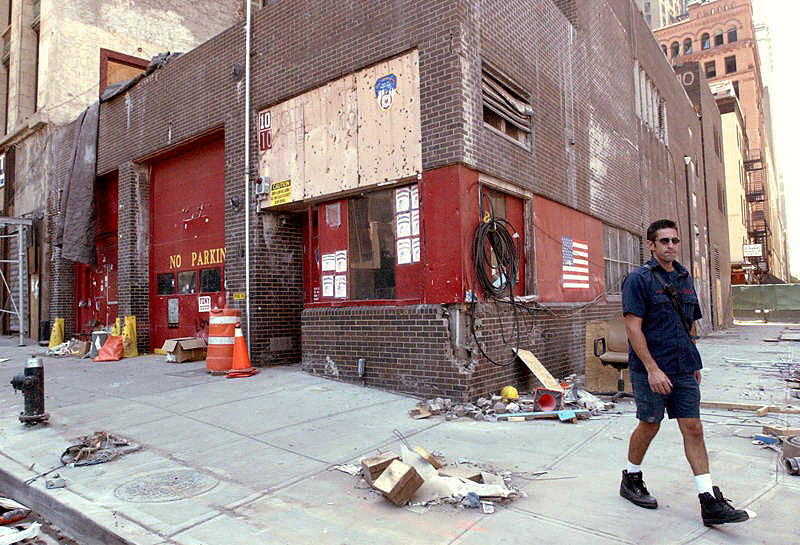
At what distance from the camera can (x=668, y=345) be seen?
3.68 meters

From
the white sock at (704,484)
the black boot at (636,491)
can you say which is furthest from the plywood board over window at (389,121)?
the white sock at (704,484)

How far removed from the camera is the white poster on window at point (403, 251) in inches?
303

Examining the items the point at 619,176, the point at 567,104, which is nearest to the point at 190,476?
the point at 567,104

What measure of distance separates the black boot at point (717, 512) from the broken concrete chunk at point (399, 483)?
173cm

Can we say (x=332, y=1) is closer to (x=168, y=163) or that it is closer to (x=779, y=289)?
(x=168, y=163)

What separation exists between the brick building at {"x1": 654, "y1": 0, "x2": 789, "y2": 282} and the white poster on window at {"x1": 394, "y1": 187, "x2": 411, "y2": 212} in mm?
52877

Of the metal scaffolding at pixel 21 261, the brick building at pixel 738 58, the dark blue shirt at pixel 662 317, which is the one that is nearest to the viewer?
the dark blue shirt at pixel 662 317

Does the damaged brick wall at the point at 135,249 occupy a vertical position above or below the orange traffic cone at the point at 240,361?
above

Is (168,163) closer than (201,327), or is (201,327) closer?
(201,327)

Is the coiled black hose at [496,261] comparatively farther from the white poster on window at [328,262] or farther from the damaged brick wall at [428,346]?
the white poster on window at [328,262]

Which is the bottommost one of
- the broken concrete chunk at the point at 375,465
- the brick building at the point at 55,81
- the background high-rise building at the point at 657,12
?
the broken concrete chunk at the point at 375,465

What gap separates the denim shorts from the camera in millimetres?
3592

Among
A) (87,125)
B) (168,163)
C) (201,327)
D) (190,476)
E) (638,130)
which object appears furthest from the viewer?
(638,130)

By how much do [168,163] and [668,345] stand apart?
38.1 ft
